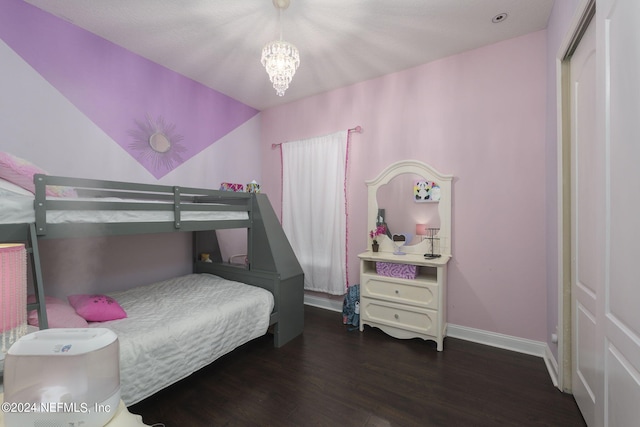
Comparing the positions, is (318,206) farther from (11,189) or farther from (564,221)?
(11,189)

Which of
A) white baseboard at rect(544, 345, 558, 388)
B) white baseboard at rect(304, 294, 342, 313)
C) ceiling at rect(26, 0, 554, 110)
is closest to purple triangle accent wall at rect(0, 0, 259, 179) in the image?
ceiling at rect(26, 0, 554, 110)

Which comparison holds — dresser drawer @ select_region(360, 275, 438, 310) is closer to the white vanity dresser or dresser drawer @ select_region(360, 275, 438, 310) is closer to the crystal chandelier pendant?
the white vanity dresser

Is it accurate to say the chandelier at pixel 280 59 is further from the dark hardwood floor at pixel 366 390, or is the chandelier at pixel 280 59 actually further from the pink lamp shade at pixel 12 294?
the dark hardwood floor at pixel 366 390

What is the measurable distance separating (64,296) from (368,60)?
11.0ft

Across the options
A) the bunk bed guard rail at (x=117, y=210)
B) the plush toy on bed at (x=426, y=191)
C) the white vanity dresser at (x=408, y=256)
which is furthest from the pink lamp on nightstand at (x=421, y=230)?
the bunk bed guard rail at (x=117, y=210)

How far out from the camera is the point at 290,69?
179cm

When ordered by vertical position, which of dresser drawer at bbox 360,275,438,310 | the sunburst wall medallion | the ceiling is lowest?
dresser drawer at bbox 360,275,438,310

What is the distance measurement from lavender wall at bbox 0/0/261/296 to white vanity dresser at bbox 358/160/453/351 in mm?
2082

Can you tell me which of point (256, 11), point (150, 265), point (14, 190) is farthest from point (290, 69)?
point (150, 265)

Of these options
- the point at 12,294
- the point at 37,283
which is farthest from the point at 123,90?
the point at 12,294

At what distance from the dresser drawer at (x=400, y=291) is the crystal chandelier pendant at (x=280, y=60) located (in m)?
1.91

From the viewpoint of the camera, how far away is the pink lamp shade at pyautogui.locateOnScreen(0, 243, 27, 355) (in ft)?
2.97

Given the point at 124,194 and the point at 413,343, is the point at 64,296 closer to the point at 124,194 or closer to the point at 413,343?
the point at 124,194

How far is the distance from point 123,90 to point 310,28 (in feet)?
5.94
